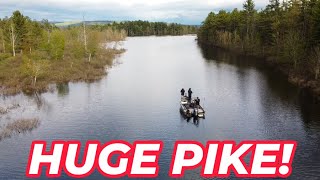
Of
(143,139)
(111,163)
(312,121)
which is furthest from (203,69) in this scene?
(111,163)

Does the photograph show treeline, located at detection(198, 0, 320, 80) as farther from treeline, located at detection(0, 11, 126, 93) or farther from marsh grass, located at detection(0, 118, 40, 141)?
marsh grass, located at detection(0, 118, 40, 141)

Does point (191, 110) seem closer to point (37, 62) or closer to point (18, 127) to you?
point (18, 127)

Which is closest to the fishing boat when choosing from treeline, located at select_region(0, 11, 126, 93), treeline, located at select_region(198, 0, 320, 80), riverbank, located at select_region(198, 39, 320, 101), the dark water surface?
the dark water surface

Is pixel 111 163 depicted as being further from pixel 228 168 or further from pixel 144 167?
pixel 228 168

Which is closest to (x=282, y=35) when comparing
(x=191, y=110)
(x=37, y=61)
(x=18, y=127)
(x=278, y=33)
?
(x=278, y=33)

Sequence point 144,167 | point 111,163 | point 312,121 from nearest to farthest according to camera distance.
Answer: point 144,167 → point 111,163 → point 312,121

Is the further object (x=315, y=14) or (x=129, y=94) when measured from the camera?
(x=315, y=14)
